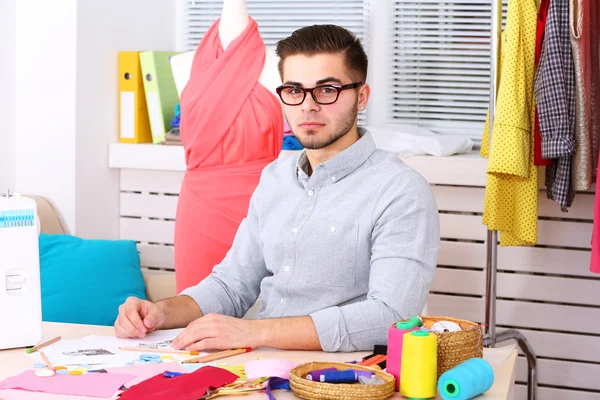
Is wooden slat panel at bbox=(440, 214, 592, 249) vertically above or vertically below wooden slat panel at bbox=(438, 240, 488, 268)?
above

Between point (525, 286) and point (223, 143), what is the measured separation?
4.61 ft

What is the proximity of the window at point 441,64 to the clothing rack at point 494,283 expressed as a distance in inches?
33.3

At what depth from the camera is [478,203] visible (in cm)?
363

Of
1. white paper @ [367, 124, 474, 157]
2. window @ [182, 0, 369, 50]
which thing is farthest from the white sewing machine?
window @ [182, 0, 369, 50]

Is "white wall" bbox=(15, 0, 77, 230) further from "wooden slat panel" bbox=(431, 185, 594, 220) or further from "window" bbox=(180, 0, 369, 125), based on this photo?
"wooden slat panel" bbox=(431, 185, 594, 220)

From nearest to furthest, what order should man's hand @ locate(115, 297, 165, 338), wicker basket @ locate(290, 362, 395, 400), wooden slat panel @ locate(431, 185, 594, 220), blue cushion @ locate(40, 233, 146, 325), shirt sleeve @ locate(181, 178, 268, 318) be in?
wicker basket @ locate(290, 362, 395, 400)
man's hand @ locate(115, 297, 165, 338)
shirt sleeve @ locate(181, 178, 268, 318)
blue cushion @ locate(40, 233, 146, 325)
wooden slat panel @ locate(431, 185, 594, 220)

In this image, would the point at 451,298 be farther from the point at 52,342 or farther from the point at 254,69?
the point at 52,342

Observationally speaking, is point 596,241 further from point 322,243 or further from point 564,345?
point 322,243

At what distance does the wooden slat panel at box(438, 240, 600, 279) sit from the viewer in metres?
3.56

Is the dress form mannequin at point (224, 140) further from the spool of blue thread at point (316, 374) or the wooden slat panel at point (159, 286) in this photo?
the spool of blue thread at point (316, 374)

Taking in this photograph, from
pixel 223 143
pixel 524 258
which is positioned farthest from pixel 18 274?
pixel 524 258

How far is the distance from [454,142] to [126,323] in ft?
6.79

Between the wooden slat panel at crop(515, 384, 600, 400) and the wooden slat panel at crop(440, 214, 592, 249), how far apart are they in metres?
0.57

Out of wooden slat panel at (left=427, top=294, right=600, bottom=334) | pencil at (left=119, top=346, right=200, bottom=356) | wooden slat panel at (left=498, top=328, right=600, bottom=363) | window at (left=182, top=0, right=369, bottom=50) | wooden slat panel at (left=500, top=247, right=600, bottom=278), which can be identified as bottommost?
wooden slat panel at (left=498, top=328, right=600, bottom=363)
